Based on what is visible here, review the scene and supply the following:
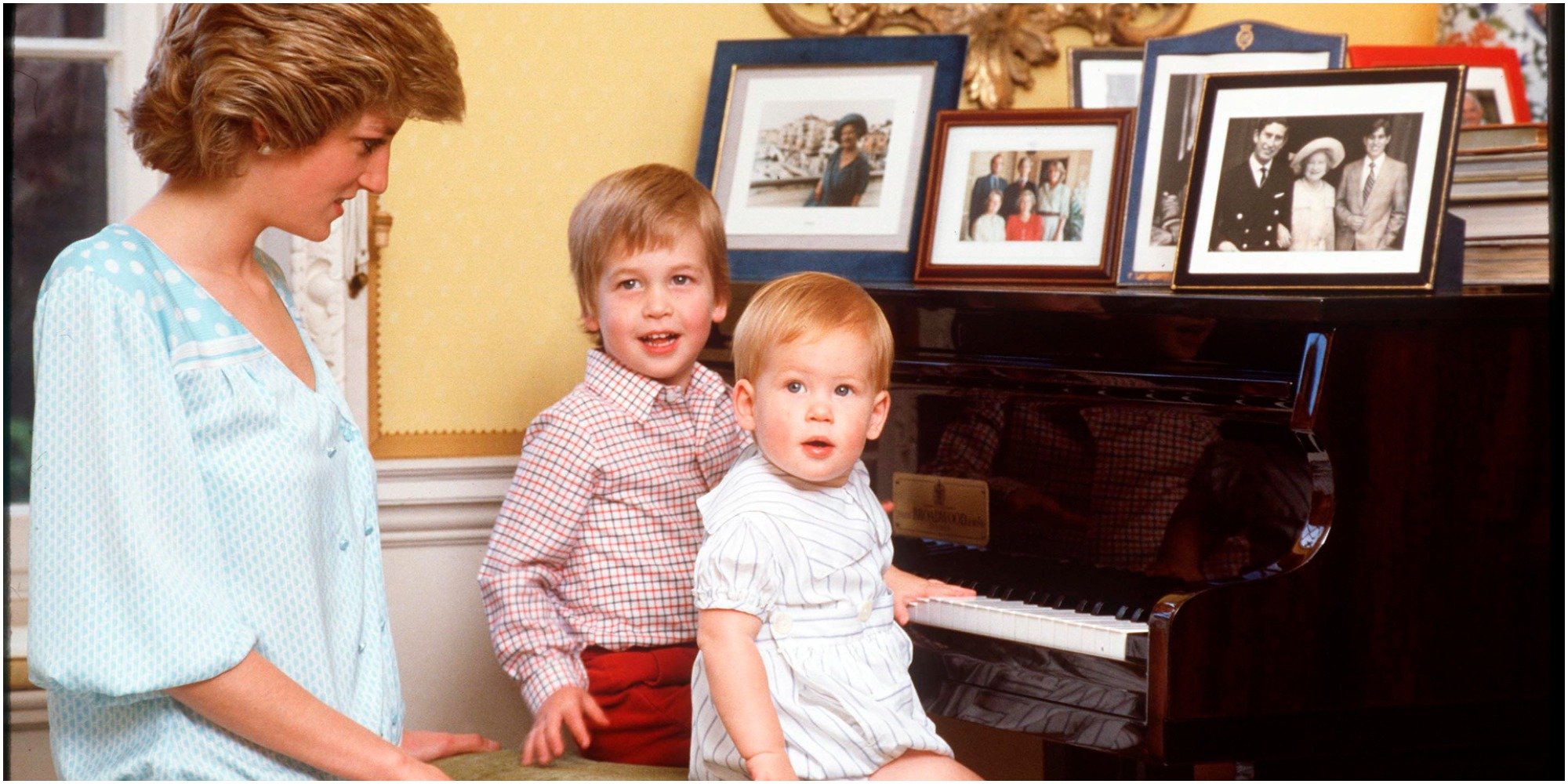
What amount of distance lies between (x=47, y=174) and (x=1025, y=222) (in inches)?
67.2

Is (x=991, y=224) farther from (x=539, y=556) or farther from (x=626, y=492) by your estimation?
(x=539, y=556)

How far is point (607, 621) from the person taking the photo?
6.39 feet

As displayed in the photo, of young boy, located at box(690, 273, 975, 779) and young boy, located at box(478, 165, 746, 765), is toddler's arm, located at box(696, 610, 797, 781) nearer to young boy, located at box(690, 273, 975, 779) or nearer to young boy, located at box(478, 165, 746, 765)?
young boy, located at box(690, 273, 975, 779)

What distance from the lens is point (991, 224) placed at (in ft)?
7.66

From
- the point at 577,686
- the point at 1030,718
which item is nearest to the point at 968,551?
the point at 1030,718

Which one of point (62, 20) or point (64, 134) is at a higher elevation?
point (62, 20)

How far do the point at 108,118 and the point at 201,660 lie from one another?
62.2 inches

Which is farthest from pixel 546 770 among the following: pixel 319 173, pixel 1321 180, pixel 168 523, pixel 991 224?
pixel 1321 180

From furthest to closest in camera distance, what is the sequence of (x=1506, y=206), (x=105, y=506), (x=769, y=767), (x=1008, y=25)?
1. (x=1008, y=25)
2. (x=1506, y=206)
3. (x=769, y=767)
4. (x=105, y=506)

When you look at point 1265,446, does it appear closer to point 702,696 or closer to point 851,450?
point 851,450

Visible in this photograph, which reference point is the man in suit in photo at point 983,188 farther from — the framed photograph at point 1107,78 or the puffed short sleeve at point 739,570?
the puffed short sleeve at point 739,570

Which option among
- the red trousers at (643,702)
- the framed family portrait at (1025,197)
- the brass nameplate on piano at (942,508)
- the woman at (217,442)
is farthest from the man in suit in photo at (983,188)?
the woman at (217,442)

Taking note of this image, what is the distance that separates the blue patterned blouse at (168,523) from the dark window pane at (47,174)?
1.31m

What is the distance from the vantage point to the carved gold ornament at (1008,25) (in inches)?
111
